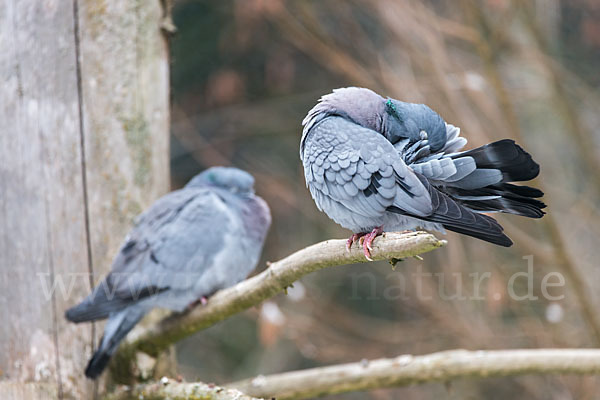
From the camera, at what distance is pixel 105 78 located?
3.39 meters

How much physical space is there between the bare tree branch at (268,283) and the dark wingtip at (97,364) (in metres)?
0.20

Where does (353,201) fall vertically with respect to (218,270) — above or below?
above

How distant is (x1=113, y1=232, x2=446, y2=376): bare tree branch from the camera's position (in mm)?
2076

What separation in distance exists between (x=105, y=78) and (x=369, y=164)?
170cm

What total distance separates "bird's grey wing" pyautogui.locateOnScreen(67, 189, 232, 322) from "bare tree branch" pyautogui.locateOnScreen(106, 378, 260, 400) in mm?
412

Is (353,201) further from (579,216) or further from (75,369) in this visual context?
(579,216)

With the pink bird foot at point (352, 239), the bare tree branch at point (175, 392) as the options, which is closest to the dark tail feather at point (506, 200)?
the pink bird foot at point (352, 239)

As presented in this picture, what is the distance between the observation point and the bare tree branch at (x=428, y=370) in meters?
3.07

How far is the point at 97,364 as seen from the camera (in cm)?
320

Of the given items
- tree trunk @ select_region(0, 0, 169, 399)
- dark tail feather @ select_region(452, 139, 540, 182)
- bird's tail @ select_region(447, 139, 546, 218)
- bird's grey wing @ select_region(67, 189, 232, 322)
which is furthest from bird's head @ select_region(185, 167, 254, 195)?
dark tail feather @ select_region(452, 139, 540, 182)

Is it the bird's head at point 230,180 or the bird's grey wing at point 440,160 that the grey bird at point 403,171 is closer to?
the bird's grey wing at point 440,160

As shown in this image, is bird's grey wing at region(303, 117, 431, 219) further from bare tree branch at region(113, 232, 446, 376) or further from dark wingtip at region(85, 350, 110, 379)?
dark wingtip at region(85, 350, 110, 379)

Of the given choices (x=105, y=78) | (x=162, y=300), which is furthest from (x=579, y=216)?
(x=105, y=78)

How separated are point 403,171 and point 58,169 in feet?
6.08
